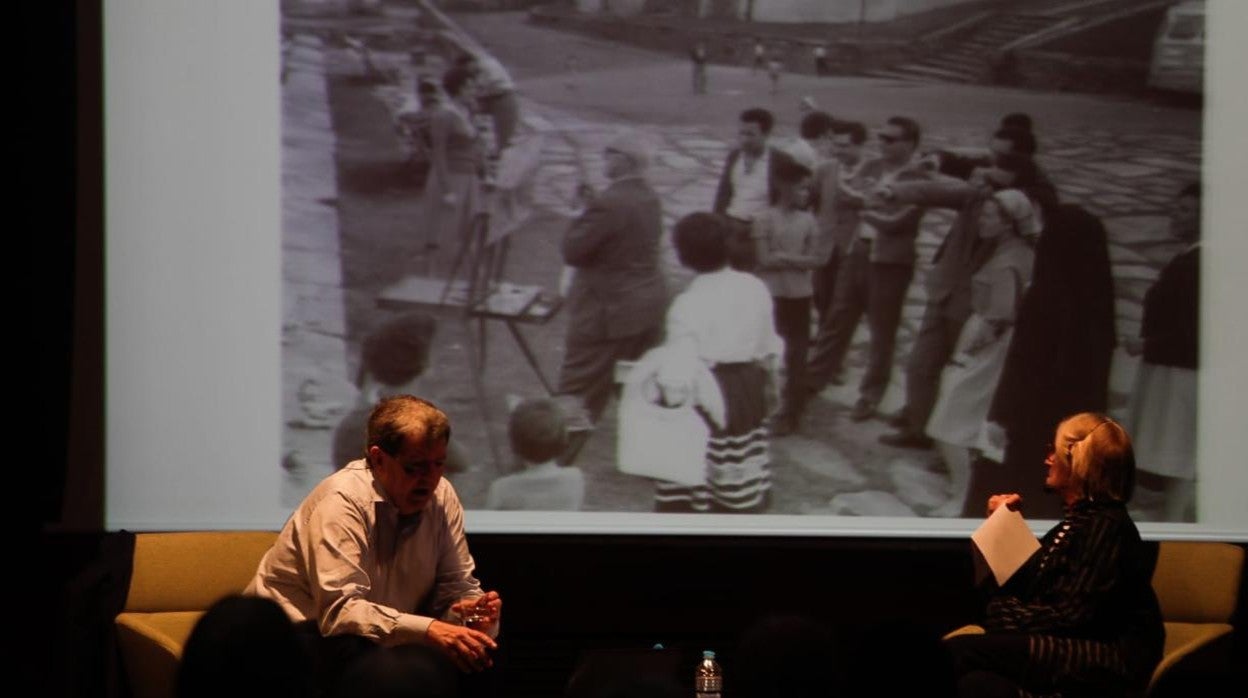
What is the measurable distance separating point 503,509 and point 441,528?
3.95 feet

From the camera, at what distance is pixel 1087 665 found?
3758 mm

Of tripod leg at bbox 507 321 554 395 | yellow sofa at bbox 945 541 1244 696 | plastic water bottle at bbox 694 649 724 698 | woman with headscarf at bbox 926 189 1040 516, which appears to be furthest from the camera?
woman with headscarf at bbox 926 189 1040 516

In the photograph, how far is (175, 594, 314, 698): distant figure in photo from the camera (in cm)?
208

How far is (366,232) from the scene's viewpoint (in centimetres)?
487

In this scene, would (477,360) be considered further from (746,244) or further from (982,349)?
(982,349)

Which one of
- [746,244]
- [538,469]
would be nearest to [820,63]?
[746,244]

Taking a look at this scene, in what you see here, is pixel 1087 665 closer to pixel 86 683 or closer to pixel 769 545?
pixel 769 545

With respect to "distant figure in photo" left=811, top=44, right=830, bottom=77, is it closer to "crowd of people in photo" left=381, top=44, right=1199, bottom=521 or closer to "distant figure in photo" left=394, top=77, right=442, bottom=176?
"crowd of people in photo" left=381, top=44, right=1199, bottom=521

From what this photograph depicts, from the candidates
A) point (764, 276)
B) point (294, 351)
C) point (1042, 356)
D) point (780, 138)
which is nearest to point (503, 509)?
point (294, 351)

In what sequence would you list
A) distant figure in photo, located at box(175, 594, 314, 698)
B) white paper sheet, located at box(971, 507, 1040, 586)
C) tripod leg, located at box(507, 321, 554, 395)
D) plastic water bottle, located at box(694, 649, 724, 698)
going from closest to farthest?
distant figure in photo, located at box(175, 594, 314, 698)
white paper sheet, located at box(971, 507, 1040, 586)
plastic water bottle, located at box(694, 649, 724, 698)
tripod leg, located at box(507, 321, 554, 395)

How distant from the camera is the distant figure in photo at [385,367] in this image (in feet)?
16.0

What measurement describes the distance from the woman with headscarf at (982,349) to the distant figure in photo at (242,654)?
314cm

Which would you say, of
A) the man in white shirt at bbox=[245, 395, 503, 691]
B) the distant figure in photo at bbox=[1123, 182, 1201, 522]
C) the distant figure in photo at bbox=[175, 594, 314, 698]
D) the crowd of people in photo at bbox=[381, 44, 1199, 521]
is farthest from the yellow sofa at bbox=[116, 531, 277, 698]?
the distant figure in photo at bbox=[1123, 182, 1201, 522]

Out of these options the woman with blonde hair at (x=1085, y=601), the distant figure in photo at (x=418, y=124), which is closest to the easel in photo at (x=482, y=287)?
the distant figure in photo at (x=418, y=124)
